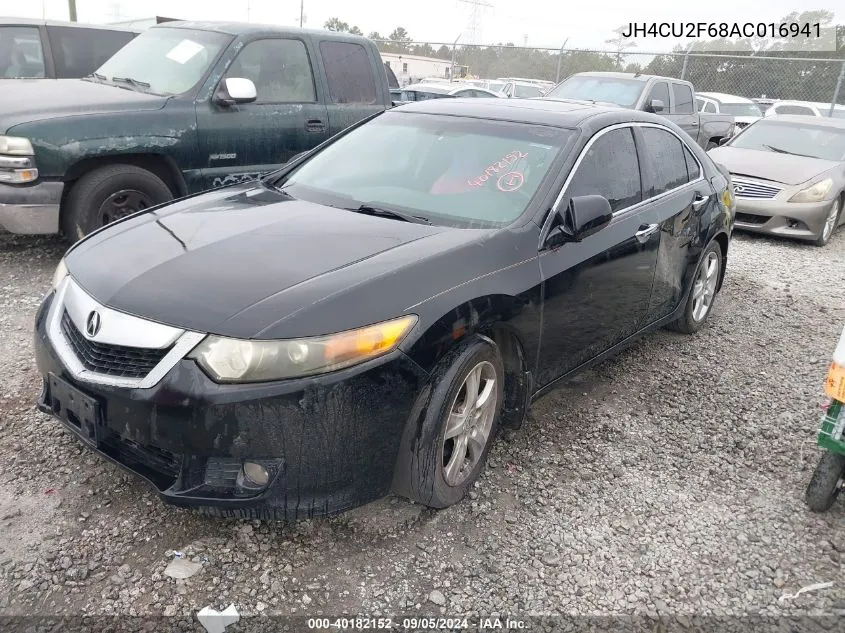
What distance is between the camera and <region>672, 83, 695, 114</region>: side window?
37.1 feet

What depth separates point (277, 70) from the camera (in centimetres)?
588

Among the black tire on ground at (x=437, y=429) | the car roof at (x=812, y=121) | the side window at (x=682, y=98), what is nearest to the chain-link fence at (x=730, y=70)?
the side window at (x=682, y=98)

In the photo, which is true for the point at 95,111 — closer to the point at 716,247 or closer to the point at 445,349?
A: the point at 445,349

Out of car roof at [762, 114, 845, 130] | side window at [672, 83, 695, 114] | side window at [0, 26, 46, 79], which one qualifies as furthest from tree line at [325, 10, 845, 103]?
side window at [0, 26, 46, 79]

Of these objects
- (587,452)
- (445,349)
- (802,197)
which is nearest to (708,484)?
(587,452)

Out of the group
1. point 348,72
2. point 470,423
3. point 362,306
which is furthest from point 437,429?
point 348,72

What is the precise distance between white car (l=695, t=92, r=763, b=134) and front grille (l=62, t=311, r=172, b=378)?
1623 cm

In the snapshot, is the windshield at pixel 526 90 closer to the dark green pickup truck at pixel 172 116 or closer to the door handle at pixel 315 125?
the dark green pickup truck at pixel 172 116

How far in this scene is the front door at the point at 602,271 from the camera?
3.15 m

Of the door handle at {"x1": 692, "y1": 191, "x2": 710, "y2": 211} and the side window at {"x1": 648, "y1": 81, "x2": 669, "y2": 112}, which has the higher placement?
the side window at {"x1": 648, "y1": 81, "x2": 669, "y2": 112}

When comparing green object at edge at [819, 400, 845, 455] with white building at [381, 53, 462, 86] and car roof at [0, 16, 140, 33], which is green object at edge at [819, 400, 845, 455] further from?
white building at [381, 53, 462, 86]

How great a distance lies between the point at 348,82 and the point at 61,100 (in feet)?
7.97

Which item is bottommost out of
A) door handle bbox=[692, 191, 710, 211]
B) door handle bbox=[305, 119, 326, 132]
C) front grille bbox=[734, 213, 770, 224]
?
front grille bbox=[734, 213, 770, 224]

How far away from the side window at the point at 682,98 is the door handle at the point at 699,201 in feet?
24.8
